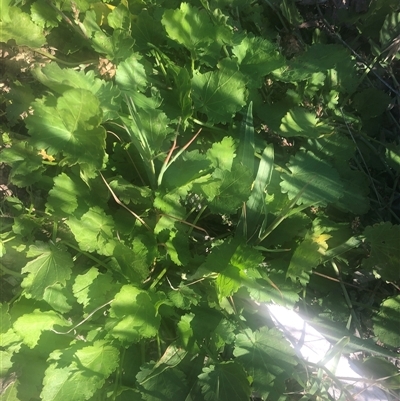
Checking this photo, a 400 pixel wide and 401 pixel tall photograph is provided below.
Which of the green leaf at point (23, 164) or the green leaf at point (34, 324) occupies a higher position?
the green leaf at point (23, 164)

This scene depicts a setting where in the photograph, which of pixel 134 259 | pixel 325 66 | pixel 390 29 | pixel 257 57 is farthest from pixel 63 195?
pixel 390 29

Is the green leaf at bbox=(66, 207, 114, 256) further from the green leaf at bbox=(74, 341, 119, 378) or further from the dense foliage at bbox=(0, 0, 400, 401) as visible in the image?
the green leaf at bbox=(74, 341, 119, 378)

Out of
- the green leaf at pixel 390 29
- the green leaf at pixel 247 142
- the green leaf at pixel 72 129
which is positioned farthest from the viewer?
the green leaf at pixel 390 29

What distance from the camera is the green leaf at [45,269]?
3.59 ft

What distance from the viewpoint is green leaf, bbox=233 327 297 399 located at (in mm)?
1083

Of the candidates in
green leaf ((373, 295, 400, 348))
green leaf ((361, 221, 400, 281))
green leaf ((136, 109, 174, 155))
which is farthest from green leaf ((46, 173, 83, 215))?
green leaf ((373, 295, 400, 348))

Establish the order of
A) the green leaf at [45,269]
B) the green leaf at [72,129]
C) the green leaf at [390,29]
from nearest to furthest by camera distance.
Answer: the green leaf at [72,129], the green leaf at [45,269], the green leaf at [390,29]

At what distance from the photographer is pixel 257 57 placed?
119cm

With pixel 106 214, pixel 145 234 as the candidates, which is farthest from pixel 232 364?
pixel 106 214

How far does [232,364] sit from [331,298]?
0.42 metres

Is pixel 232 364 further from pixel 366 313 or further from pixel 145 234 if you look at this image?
pixel 366 313

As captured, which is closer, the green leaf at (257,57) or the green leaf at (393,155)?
the green leaf at (257,57)

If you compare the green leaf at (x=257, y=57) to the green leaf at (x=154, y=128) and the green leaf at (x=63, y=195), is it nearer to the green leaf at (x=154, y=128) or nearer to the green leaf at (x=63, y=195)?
the green leaf at (x=154, y=128)

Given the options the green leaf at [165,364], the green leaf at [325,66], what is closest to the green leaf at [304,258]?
the green leaf at [165,364]
